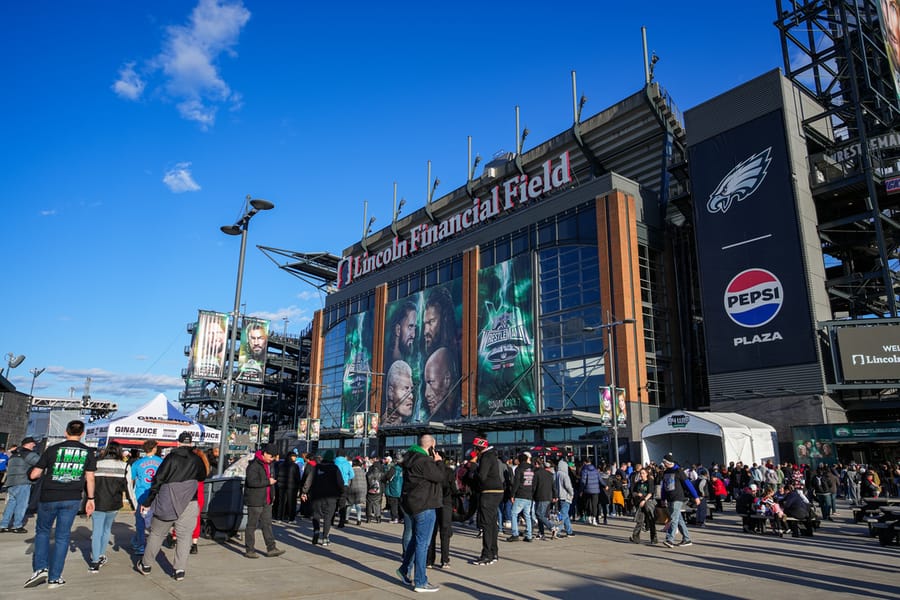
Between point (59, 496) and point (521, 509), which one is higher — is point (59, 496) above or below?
above

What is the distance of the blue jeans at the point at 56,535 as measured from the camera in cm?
728

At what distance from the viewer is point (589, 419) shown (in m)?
33.8

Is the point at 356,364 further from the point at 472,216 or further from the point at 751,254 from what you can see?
the point at 751,254

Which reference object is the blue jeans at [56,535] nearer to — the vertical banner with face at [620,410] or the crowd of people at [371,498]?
the crowd of people at [371,498]

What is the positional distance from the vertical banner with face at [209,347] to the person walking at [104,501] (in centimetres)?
5806

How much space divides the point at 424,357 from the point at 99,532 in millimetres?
40560

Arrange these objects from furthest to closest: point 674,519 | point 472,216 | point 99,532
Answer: point 472,216
point 674,519
point 99,532

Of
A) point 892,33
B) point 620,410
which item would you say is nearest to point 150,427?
point 620,410

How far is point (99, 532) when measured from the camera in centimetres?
862

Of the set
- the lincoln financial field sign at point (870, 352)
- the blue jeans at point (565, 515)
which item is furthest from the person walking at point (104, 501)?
the lincoln financial field sign at point (870, 352)

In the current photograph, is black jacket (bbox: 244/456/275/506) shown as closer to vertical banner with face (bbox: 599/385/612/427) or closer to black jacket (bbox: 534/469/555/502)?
black jacket (bbox: 534/469/555/502)

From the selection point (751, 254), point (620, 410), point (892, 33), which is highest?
point (892, 33)

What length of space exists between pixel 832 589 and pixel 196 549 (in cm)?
956

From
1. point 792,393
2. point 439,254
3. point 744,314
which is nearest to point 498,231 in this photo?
point 439,254
